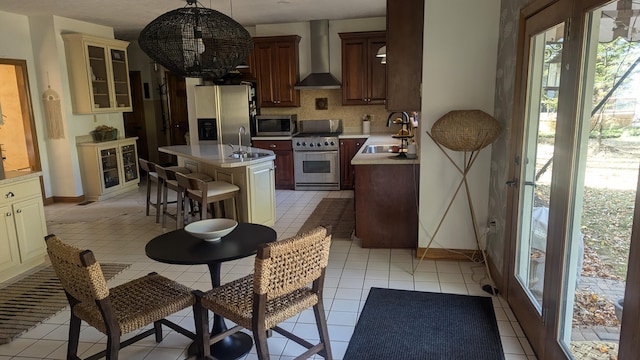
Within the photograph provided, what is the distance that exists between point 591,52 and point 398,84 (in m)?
2.04

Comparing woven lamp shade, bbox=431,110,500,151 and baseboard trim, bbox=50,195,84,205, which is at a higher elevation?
woven lamp shade, bbox=431,110,500,151

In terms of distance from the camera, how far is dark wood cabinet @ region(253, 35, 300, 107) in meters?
7.10

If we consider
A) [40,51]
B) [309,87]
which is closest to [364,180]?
[309,87]

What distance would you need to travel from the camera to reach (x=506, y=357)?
2492mm

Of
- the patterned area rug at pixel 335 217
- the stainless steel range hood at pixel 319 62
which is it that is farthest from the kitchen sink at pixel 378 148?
the stainless steel range hood at pixel 319 62

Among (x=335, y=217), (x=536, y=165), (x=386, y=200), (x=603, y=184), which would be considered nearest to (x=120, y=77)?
(x=335, y=217)

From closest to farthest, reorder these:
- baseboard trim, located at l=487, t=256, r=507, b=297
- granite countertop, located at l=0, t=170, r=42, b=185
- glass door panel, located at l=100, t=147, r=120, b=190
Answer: baseboard trim, located at l=487, t=256, r=507, b=297, granite countertop, located at l=0, t=170, r=42, b=185, glass door panel, located at l=100, t=147, r=120, b=190

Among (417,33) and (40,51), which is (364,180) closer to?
(417,33)

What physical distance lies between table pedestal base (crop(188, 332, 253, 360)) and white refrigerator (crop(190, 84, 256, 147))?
186 inches

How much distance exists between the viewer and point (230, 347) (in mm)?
2623

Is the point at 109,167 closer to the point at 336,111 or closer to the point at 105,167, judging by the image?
the point at 105,167

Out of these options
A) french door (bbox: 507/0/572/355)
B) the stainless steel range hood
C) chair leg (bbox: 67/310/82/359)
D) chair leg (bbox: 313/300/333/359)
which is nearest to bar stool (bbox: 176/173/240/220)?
chair leg (bbox: 67/310/82/359)

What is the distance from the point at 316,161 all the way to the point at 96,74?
3685mm

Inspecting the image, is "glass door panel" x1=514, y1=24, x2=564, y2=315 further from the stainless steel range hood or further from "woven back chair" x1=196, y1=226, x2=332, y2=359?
the stainless steel range hood
